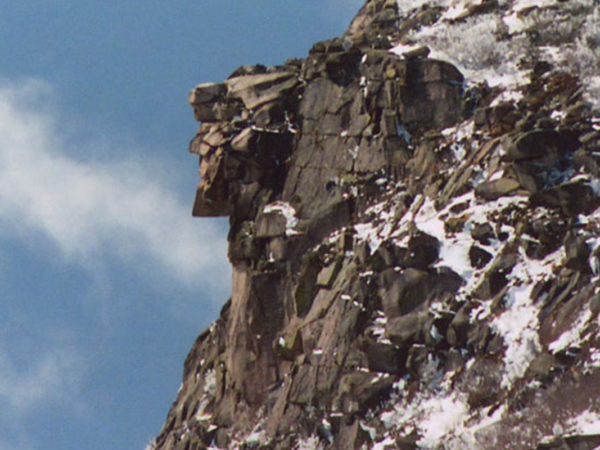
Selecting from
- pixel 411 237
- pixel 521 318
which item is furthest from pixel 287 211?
pixel 521 318

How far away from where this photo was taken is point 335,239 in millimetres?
31781

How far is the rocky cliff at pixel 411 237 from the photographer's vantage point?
987 inches

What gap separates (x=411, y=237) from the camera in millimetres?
29000

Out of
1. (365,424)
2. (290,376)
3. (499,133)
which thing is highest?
(499,133)

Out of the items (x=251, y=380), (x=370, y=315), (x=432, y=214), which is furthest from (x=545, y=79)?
(x=251, y=380)

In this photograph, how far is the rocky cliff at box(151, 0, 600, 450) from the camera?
25.1 metres

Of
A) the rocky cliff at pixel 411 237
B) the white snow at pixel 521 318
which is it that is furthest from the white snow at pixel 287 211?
the white snow at pixel 521 318

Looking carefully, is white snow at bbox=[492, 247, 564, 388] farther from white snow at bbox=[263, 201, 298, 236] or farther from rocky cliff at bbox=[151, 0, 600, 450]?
white snow at bbox=[263, 201, 298, 236]

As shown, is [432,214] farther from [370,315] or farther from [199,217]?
[199,217]

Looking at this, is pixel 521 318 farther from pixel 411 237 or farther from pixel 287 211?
pixel 287 211

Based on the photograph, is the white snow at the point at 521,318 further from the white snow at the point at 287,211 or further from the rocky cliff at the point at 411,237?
the white snow at the point at 287,211

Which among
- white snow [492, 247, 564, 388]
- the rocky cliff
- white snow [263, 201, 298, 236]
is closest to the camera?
white snow [492, 247, 564, 388]

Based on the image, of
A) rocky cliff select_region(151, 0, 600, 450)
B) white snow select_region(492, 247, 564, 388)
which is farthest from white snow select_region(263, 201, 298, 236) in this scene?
white snow select_region(492, 247, 564, 388)

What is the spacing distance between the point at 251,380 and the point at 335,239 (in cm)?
408
